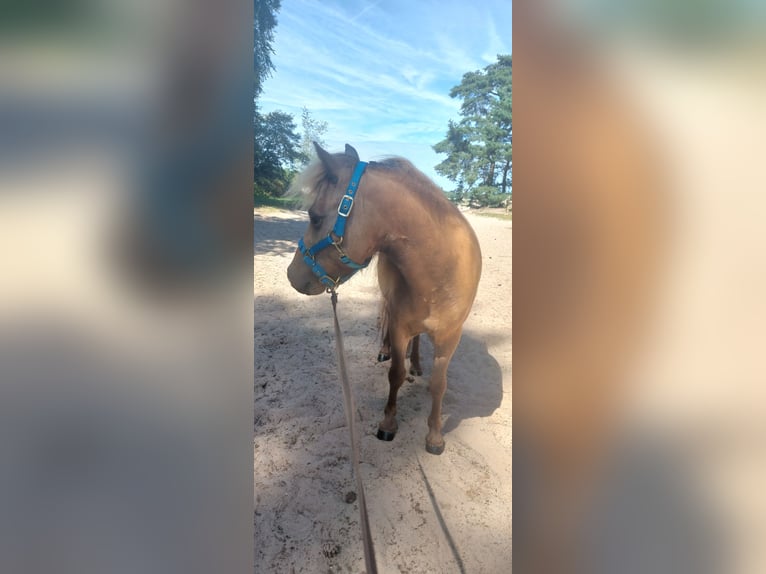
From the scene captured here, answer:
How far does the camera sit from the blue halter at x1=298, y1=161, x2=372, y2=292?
6.31 feet

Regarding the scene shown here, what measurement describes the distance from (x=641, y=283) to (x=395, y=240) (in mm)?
1589

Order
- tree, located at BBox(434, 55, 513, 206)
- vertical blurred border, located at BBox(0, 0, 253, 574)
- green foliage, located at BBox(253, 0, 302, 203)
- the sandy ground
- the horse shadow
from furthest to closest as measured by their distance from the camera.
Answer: tree, located at BBox(434, 55, 513, 206) → green foliage, located at BBox(253, 0, 302, 203) → the horse shadow → the sandy ground → vertical blurred border, located at BBox(0, 0, 253, 574)

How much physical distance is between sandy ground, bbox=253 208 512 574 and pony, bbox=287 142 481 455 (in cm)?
41

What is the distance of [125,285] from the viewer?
0.46 meters

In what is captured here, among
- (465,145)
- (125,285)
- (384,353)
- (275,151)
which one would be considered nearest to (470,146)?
(465,145)

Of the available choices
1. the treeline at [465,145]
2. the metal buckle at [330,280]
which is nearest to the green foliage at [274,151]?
the treeline at [465,145]

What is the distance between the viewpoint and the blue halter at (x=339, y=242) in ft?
6.31

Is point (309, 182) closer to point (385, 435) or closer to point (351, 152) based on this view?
point (351, 152)

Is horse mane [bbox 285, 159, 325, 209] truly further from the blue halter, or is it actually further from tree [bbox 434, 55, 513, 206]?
tree [bbox 434, 55, 513, 206]

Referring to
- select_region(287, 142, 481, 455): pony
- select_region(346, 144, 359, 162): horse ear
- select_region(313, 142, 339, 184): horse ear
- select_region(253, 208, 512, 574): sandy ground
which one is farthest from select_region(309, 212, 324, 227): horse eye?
select_region(253, 208, 512, 574): sandy ground

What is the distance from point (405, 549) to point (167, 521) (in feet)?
5.75

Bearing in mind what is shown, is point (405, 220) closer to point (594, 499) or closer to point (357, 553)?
point (594, 499)

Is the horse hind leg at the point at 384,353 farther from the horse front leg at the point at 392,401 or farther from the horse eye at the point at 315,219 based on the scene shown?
the horse eye at the point at 315,219

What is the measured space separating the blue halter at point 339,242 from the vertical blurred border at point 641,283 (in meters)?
1.43
